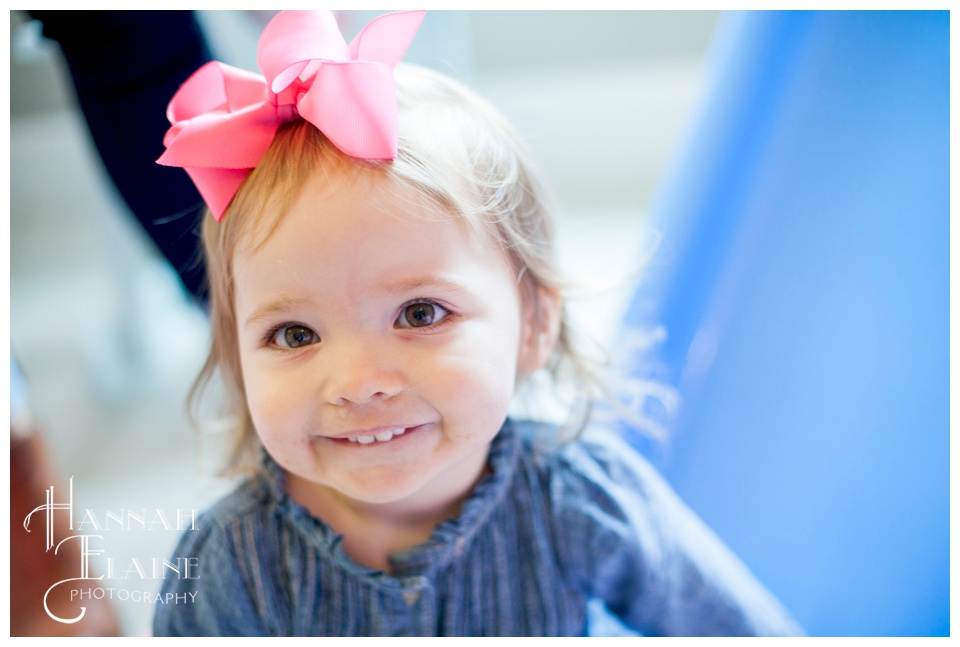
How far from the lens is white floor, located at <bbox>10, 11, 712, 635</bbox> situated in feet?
3.57

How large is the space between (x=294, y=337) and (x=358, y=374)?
0.20ft

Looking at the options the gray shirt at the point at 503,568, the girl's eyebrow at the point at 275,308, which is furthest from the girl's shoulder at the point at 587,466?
the girl's eyebrow at the point at 275,308

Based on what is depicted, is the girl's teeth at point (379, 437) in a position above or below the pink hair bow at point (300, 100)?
below

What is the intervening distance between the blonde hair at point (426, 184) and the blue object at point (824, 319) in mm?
267

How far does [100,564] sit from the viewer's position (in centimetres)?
63

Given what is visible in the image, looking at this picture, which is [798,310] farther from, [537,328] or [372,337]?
[372,337]

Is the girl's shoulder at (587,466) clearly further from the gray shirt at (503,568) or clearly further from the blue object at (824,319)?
the blue object at (824,319)

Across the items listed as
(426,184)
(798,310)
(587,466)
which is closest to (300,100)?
(426,184)

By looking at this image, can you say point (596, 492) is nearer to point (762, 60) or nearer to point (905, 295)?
point (905, 295)

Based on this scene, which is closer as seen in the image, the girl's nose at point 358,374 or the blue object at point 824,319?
the girl's nose at point 358,374

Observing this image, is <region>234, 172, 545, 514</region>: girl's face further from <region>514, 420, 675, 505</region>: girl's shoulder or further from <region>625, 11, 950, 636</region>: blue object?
<region>625, 11, 950, 636</region>: blue object

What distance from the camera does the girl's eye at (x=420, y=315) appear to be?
54cm

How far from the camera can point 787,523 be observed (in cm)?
78
